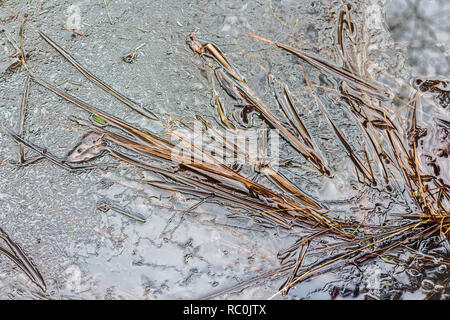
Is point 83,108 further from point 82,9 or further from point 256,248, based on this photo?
point 256,248

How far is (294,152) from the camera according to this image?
198 cm

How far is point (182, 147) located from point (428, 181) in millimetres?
1350

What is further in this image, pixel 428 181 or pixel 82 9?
pixel 82 9

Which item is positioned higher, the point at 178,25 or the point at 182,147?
the point at 178,25

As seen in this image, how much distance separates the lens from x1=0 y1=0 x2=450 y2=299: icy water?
1898 mm

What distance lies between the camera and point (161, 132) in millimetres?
2020

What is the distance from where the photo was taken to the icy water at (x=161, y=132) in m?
1.90

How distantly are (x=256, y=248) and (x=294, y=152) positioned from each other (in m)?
0.56

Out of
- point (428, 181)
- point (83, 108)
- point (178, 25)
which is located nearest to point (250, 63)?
point (178, 25)

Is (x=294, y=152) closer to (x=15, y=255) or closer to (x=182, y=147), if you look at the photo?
(x=182, y=147)

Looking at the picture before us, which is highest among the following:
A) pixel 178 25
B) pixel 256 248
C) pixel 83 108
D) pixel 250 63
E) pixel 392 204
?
pixel 178 25

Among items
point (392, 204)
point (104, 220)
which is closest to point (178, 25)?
point (104, 220)
